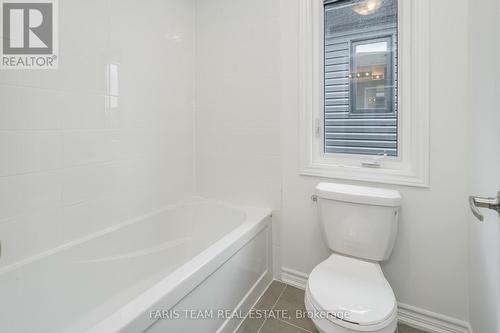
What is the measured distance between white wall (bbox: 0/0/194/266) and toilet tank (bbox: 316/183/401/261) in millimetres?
1171

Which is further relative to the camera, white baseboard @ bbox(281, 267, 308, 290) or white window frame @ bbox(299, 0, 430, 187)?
white baseboard @ bbox(281, 267, 308, 290)

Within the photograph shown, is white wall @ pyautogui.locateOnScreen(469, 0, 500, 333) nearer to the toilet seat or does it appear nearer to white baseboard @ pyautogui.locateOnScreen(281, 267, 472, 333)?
white baseboard @ pyautogui.locateOnScreen(281, 267, 472, 333)

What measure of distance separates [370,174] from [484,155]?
0.59 metres

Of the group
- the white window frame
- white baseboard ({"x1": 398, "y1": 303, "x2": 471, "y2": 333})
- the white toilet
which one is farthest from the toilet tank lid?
white baseboard ({"x1": 398, "y1": 303, "x2": 471, "y2": 333})

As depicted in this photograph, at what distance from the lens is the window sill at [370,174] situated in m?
1.45

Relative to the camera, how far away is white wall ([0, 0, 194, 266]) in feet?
3.82

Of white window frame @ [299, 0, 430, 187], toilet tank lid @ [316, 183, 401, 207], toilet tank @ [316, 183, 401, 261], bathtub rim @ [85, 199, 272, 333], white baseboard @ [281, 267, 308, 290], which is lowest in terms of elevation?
white baseboard @ [281, 267, 308, 290]

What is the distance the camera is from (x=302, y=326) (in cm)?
151

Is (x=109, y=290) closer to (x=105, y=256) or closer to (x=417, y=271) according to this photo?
(x=105, y=256)

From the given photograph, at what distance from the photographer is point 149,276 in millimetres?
1712

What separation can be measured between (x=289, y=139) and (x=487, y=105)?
1036mm

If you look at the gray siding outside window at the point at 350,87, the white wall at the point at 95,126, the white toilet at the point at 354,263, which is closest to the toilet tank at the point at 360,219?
the white toilet at the point at 354,263

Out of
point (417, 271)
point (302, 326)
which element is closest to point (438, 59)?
point (417, 271)

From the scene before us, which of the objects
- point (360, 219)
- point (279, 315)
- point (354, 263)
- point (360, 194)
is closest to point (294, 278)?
point (279, 315)
